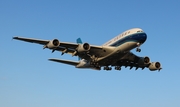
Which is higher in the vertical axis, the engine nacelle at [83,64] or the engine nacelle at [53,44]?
the engine nacelle at [53,44]

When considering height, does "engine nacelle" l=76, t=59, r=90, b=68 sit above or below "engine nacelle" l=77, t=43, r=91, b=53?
below

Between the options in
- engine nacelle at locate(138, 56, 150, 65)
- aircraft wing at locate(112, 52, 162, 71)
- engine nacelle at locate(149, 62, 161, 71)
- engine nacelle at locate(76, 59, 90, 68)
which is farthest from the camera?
engine nacelle at locate(149, 62, 161, 71)

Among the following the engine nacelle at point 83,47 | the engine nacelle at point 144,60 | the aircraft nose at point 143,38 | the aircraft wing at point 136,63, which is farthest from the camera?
the engine nacelle at point 144,60

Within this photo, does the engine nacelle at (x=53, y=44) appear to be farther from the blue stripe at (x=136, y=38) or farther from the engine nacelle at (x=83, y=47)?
the blue stripe at (x=136, y=38)

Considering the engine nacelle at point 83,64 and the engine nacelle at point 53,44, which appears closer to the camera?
the engine nacelle at point 53,44

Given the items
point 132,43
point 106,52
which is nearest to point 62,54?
point 106,52

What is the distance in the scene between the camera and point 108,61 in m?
60.2

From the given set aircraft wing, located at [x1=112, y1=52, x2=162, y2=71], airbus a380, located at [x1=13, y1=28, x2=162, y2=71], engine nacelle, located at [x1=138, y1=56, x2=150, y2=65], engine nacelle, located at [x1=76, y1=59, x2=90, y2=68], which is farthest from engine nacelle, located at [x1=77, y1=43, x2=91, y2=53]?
engine nacelle, located at [x1=138, y1=56, x2=150, y2=65]

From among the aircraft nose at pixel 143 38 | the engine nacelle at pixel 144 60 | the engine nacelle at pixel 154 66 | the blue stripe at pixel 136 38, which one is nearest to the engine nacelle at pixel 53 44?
the blue stripe at pixel 136 38

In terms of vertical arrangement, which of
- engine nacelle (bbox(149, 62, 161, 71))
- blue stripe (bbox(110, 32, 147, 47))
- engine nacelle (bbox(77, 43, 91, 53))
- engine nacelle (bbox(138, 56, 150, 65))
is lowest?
engine nacelle (bbox(149, 62, 161, 71))

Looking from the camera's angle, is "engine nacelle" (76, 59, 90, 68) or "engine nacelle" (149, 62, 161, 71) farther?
"engine nacelle" (149, 62, 161, 71)

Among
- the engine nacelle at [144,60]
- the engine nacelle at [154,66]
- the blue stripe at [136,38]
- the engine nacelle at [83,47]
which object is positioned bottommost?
the engine nacelle at [154,66]

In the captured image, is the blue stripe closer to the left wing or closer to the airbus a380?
the airbus a380

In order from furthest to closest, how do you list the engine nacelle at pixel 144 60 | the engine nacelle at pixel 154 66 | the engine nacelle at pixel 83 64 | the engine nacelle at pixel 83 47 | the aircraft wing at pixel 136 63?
the engine nacelle at pixel 154 66, the engine nacelle at pixel 144 60, the engine nacelle at pixel 83 64, the aircraft wing at pixel 136 63, the engine nacelle at pixel 83 47
